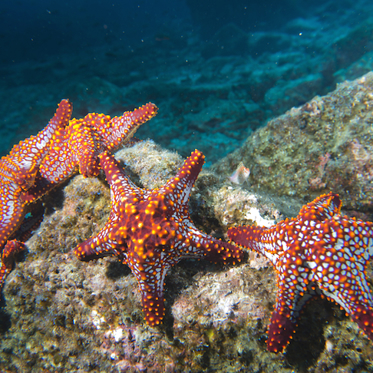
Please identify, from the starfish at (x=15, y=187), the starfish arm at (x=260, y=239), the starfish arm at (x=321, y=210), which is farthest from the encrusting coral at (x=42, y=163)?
the starfish arm at (x=321, y=210)

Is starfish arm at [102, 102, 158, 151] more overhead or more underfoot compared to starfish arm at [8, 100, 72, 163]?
more underfoot

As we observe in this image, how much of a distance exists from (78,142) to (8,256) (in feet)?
9.39

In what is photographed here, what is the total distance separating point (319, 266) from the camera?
7.66 ft

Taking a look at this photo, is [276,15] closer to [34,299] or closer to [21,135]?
[21,135]

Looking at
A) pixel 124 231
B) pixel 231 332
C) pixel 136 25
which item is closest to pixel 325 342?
pixel 231 332

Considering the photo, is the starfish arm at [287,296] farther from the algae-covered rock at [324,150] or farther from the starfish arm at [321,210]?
the algae-covered rock at [324,150]

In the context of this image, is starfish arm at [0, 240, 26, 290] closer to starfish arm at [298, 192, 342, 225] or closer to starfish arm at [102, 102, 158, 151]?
starfish arm at [102, 102, 158, 151]

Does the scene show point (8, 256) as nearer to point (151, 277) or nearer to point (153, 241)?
point (151, 277)

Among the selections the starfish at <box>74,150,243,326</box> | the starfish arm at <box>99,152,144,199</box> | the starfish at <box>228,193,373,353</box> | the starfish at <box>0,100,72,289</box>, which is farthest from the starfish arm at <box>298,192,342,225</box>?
the starfish at <box>0,100,72,289</box>

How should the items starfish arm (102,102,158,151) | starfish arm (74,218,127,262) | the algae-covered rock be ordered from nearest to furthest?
starfish arm (74,218,127,262) < starfish arm (102,102,158,151) < the algae-covered rock

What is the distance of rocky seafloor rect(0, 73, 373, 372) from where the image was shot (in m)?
2.78

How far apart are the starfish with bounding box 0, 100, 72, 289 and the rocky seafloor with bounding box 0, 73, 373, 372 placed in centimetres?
32

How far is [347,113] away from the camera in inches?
245

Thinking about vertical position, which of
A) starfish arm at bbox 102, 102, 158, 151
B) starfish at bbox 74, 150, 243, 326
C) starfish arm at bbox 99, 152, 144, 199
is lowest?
starfish at bbox 74, 150, 243, 326
